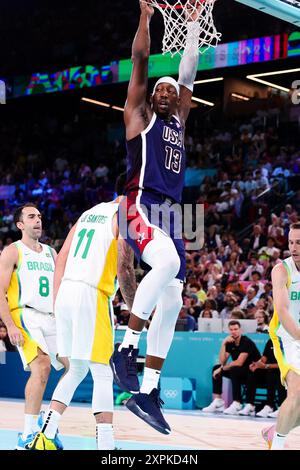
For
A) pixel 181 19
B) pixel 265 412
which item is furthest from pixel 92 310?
pixel 265 412

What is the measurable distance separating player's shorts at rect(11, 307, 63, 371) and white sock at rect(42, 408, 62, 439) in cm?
132

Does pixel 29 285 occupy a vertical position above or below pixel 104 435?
above

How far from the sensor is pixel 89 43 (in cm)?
2739

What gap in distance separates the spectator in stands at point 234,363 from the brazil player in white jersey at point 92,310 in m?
7.07

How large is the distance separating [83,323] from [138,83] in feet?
6.37

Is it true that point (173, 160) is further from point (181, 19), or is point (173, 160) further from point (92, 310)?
point (181, 19)

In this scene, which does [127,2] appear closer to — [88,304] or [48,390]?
[48,390]

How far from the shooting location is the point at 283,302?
7.43 meters

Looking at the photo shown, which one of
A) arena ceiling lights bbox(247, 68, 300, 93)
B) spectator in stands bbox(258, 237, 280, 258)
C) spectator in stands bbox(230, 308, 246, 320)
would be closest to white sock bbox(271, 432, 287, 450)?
spectator in stands bbox(230, 308, 246, 320)

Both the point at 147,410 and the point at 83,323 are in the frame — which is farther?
the point at 83,323

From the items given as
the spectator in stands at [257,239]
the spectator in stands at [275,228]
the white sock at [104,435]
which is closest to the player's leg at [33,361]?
the white sock at [104,435]

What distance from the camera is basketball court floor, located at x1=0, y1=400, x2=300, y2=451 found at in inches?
343

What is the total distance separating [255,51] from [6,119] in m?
11.8

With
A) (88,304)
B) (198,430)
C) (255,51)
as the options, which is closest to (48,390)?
(198,430)
